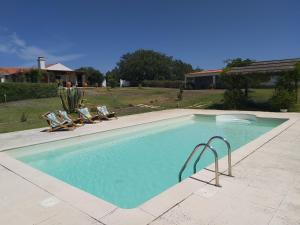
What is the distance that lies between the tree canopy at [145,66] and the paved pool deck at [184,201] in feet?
176

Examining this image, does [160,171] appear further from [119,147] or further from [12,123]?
[12,123]

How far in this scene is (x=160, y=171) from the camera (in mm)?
5961

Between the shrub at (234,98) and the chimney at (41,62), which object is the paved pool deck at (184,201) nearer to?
the shrub at (234,98)

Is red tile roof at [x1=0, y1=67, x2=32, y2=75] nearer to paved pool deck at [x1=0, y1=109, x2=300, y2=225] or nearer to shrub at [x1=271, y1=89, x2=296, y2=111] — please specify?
shrub at [x1=271, y1=89, x2=296, y2=111]

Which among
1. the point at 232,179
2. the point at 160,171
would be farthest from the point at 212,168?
the point at 160,171

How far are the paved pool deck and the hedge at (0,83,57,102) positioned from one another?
1698cm

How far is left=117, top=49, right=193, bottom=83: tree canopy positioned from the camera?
58844 millimetres

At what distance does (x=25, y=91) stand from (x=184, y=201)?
21.1m

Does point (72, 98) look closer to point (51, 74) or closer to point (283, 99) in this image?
point (283, 99)

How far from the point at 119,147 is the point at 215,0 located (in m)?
13.3

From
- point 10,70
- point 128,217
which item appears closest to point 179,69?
point 10,70

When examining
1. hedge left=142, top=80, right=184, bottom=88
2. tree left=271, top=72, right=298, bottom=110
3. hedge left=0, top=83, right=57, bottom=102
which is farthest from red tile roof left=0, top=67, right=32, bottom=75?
tree left=271, top=72, right=298, bottom=110

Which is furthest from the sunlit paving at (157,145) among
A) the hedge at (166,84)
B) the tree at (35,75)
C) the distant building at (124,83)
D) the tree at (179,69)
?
the tree at (179,69)

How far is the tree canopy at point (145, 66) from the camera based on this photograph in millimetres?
58844
